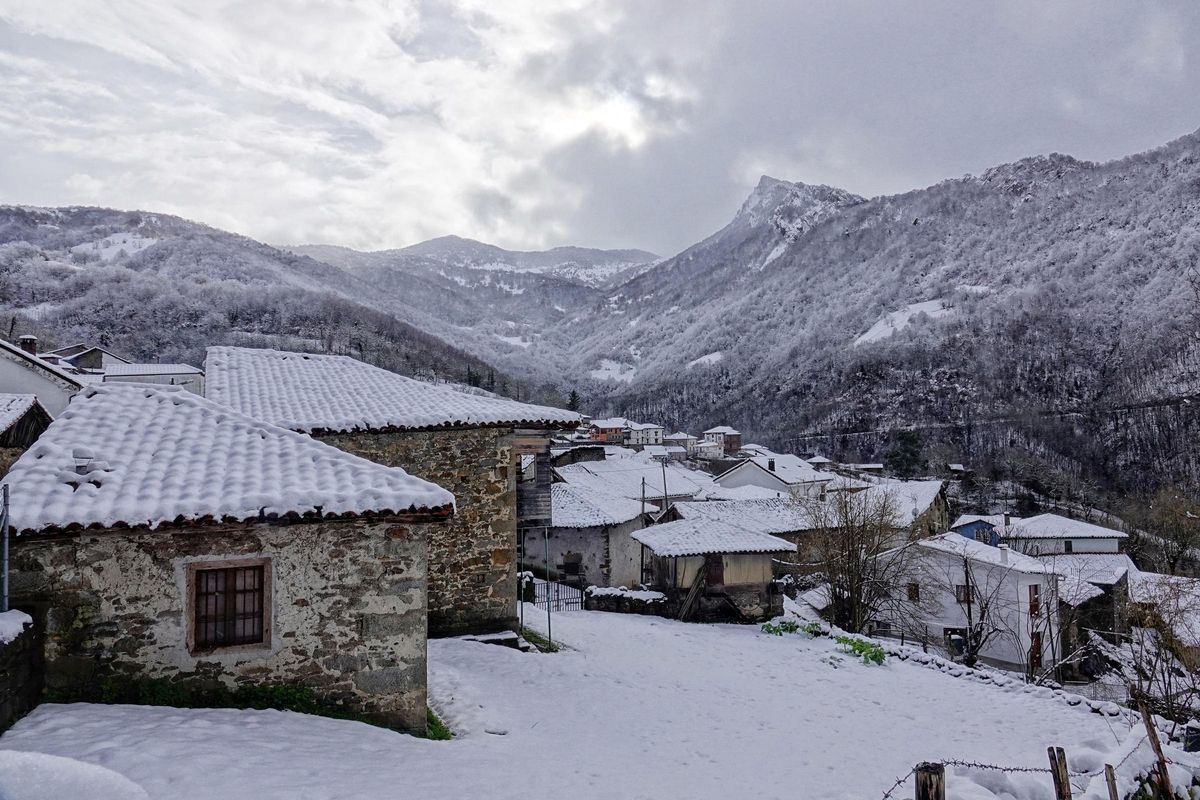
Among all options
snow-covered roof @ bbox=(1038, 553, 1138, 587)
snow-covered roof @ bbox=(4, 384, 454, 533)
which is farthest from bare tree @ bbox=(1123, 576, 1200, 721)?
snow-covered roof @ bbox=(4, 384, 454, 533)

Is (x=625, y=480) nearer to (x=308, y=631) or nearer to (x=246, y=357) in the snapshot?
(x=246, y=357)

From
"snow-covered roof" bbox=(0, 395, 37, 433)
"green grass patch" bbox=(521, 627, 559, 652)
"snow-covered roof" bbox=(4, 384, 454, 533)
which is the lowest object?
"green grass patch" bbox=(521, 627, 559, 652)

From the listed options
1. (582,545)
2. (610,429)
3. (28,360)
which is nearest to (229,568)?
(28,360)

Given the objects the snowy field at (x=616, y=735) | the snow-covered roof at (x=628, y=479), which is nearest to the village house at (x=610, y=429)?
the snow-covered roof at (x=628, y=479)

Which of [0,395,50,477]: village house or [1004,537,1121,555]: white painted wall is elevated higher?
[0,395,50,477]: village house

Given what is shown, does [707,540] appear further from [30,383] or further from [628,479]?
[628,479]

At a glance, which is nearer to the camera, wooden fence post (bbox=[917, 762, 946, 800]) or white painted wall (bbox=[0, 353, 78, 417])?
wooden fence post (bbox=[917, 762, 946, 800])

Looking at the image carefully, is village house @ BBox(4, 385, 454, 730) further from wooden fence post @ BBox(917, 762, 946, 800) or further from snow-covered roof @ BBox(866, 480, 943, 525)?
snow-covered roof @ BBox(866, 480, 943, 525)

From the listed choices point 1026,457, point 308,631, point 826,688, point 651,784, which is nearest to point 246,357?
point 308,631

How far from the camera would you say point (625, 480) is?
148 ft

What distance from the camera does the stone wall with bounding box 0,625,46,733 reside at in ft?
16.8

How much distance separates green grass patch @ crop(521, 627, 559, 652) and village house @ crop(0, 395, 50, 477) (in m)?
9.99

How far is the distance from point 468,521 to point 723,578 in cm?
1389

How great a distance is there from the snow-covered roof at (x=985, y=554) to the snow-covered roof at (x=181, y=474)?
80.4 ft
